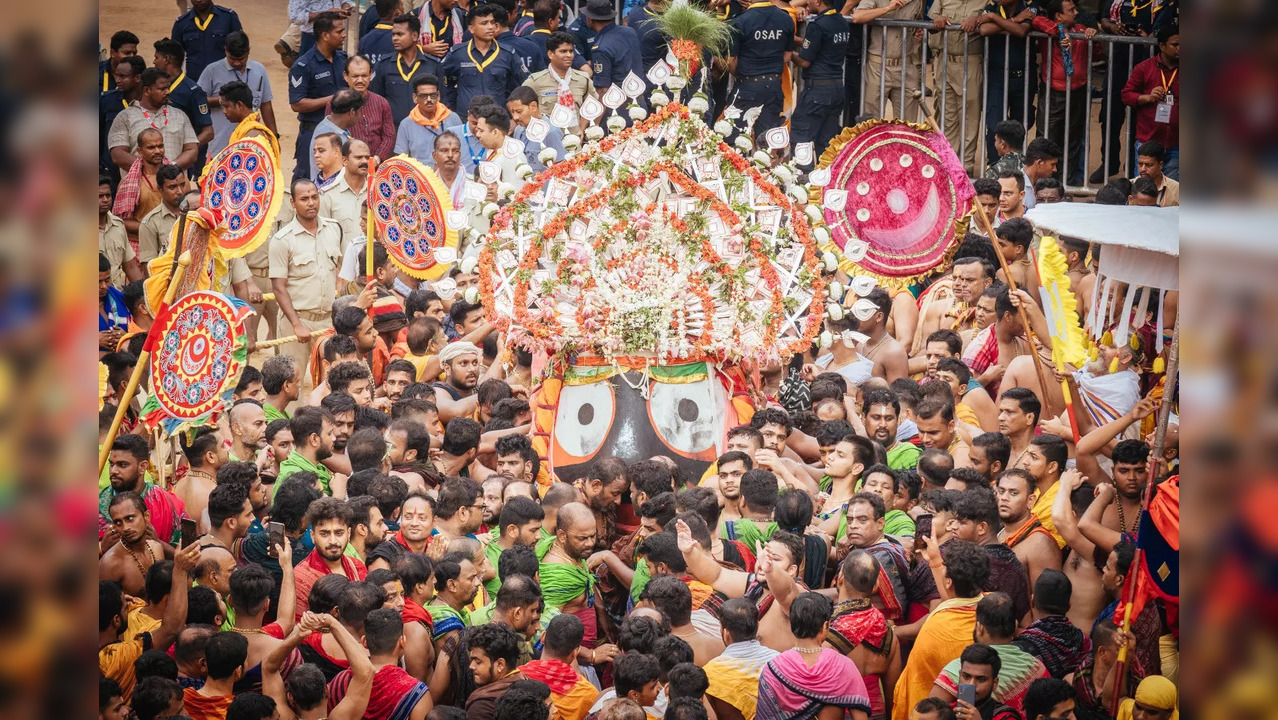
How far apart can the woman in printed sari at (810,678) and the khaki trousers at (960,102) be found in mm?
7576

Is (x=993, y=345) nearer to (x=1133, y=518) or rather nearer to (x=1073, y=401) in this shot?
(x=1073, y=401)

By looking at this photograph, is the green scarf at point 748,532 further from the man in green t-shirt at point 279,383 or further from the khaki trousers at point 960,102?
the khaki trousers at point 960,102

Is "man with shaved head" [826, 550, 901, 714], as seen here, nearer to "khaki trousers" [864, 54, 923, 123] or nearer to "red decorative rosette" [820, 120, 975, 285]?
"red decorative rosette" [820, 120, 975, 285]

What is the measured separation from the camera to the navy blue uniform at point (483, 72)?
39.4 ft

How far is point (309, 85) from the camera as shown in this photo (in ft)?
39.6

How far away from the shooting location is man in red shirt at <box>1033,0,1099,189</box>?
1170 centimetres

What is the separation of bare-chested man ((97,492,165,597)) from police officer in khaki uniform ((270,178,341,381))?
12.2ft

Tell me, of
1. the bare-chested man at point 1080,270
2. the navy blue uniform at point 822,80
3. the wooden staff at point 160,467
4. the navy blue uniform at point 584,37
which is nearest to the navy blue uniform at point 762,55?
the navy blue uniform at point 822,80

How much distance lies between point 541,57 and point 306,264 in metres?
3.14

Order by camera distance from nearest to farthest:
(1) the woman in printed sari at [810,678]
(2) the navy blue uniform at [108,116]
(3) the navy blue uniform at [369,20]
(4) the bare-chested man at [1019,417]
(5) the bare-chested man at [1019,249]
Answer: (1) the woman in printed sari at [810,678], (4) the bare-chested man at [1019,417], (5) the bare-chested man at [1019,249], (2) the navy blue uniform at [108,116], (3) the navy blue uniform at [369,20]

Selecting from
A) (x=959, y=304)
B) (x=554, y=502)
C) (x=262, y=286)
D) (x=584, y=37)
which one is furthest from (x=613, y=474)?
(x=584, y=37)

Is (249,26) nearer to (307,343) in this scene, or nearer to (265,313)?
(265,313)

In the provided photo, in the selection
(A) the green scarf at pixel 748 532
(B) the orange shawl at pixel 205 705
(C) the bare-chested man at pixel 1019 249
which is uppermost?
(C) the bare-chested man at pixel 1019 249
